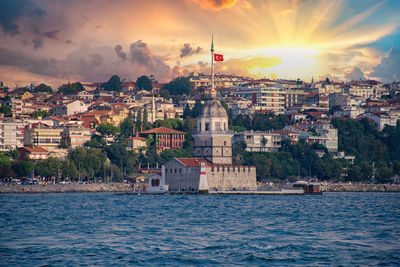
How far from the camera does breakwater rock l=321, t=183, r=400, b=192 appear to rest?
92188mm

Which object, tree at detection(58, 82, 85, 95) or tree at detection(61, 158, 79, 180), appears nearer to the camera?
tree at detection(61, 158, 79, 180)

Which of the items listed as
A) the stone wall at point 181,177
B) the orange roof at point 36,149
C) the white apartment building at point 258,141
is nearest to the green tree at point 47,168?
the orange roof at point 36,149

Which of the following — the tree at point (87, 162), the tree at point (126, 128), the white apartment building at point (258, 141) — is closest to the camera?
the tree at point (87, 162)

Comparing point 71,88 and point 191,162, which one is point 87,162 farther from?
point 71,88

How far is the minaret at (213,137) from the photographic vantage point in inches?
2916

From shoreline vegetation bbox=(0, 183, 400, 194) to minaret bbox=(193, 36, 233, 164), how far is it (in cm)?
1327

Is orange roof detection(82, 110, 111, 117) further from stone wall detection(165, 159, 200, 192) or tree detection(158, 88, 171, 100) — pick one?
stone wall detection(165, 159, 200, 192)

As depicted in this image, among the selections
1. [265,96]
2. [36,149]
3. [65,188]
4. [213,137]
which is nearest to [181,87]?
→ [265,96]

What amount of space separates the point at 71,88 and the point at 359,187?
8400 cm

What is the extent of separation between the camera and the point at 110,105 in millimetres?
132125

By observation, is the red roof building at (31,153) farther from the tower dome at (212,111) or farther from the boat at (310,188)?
the boat at (310,188)

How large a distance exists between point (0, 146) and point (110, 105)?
122ft

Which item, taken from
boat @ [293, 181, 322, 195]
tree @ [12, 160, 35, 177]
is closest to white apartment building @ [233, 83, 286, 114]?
tree @ [12, 160, 35, 177]

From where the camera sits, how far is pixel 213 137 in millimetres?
74062
